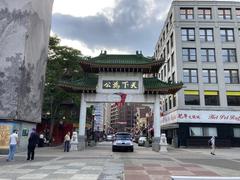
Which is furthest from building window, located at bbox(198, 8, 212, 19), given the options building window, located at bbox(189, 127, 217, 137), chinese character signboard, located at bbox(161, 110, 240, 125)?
building window, located at bbox(189, 127, 217, 137)

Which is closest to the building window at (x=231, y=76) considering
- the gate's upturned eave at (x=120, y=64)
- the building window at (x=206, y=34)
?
the building window at (x=206, y=34)

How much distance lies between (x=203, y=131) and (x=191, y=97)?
5665 mm

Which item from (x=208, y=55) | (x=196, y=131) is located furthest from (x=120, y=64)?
(x=208, y=55)

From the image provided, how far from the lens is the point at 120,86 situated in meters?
26.5

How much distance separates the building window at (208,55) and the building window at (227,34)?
10.0 ft

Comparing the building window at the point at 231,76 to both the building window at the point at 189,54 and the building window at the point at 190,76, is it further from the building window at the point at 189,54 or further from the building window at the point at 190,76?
the building window at the point at 189,54

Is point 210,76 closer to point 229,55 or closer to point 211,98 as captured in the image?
point 211,98

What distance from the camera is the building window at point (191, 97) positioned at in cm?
3566

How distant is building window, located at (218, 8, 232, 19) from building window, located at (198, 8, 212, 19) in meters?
1.68

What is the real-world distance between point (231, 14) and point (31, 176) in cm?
4124

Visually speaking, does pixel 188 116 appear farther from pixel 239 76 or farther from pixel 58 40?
pixel 58 40

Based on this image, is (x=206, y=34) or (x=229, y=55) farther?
(x=206, y=34)

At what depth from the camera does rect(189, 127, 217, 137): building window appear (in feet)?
114

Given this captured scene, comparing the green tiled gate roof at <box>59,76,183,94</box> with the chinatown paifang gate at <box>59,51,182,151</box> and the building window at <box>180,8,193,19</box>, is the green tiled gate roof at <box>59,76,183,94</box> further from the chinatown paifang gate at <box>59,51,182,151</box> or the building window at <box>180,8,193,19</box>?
the building window at <box>180,8,193,19</box>
